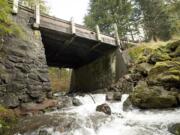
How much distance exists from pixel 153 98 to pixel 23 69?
525cm

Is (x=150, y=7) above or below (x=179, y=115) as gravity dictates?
above

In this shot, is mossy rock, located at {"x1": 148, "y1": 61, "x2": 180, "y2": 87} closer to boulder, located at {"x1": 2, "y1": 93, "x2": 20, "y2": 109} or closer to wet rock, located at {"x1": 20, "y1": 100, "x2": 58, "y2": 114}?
wet rock, located at {"x1": 20, "y1": 100, "x2": 58, "y2": 114}

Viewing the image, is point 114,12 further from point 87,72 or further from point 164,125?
point 164,125

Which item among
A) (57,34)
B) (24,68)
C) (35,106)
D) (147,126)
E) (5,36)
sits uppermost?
(57,34)

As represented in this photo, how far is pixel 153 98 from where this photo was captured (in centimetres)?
726

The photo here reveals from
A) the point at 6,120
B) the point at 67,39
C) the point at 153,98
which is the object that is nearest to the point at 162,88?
the point at 153,98

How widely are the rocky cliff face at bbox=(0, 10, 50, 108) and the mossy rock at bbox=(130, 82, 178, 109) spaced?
3928 millimetres

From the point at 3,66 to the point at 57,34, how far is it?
12.7 feet

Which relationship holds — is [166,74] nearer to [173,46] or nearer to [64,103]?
[173,46]

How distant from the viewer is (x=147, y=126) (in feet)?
18.5

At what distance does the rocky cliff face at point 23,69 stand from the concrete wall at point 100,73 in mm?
5587

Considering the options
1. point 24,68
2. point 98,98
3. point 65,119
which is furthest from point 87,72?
point 65,119

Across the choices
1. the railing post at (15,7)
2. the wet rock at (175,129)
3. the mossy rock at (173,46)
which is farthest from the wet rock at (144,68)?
the railing post at (15,7)

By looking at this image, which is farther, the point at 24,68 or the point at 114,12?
the point at 114,12
